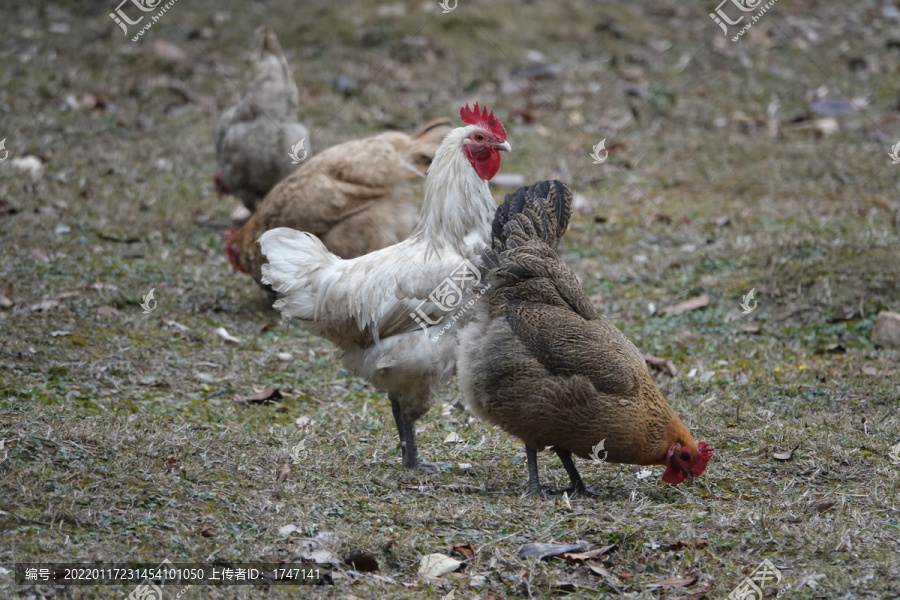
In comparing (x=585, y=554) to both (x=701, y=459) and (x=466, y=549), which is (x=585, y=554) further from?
(x=701, y=459)

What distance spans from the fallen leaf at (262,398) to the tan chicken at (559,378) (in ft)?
5.04

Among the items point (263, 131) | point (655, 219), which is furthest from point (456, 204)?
point (655, 219)

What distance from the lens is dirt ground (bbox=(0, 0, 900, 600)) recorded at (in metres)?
3.34

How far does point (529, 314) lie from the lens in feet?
12.9

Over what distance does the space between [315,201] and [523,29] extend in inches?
269

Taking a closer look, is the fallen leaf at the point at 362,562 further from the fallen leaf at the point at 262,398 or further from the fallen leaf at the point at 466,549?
the fallen leaf at the point at 262,398

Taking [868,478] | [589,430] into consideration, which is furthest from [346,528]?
[868,478]

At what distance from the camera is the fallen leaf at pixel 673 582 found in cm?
317

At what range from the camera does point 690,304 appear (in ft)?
20.8

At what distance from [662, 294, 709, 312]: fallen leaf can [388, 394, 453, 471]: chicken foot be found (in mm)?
2648

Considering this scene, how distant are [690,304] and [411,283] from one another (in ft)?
9.34

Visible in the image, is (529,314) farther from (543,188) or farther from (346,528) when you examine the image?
(346,528)

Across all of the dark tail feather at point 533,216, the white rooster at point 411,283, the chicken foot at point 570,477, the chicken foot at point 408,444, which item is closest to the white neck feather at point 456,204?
the white rooster at point 411,283

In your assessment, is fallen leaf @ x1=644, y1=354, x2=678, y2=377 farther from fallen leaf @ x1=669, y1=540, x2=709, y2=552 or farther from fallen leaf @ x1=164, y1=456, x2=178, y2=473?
fallen leaf @ x1=164, y1=456, x2=178, y2=473
